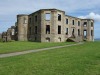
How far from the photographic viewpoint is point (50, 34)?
55906 mm

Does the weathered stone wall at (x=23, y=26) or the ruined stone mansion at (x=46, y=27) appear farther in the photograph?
the weathered stone wall at (x=23, y=26)

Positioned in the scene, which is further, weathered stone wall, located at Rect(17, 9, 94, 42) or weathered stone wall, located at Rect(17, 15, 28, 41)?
weathered stone wall, located at Rect(17, 15, 28, 41)

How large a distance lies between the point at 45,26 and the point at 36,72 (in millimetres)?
44887

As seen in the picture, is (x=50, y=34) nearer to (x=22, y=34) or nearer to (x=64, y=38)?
(x=64, y=38)

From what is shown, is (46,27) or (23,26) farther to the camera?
(23,26)

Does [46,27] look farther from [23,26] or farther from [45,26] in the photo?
[23,26]

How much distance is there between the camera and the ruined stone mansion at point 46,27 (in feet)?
183

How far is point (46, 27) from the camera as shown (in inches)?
2307

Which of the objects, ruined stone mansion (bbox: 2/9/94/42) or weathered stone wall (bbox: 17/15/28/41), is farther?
A: weathered stone wall (bbox: 17/15/28/41)

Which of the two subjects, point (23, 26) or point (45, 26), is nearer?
point (45, 26)

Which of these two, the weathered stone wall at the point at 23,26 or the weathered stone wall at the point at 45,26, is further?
the weathered stone wall at the point at 23,26

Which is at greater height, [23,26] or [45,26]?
[23,26]

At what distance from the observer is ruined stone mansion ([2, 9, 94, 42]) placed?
55.9m

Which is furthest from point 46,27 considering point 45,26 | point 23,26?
point 23,26
